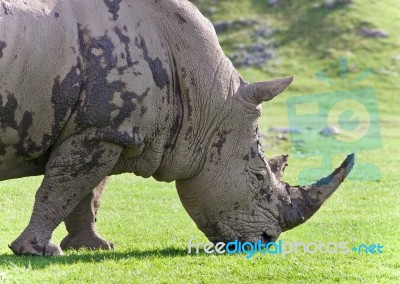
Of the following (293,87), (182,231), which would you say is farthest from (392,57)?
(182,231)

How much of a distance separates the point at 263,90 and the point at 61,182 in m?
2.28

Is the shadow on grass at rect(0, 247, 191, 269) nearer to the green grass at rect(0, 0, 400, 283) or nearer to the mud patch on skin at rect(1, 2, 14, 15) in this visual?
the green grass at rect(0, 0, 400, 283)

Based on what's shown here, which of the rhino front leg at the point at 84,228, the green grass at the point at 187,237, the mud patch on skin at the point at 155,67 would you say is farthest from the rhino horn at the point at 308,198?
the rhino front leg at the point at 84,228

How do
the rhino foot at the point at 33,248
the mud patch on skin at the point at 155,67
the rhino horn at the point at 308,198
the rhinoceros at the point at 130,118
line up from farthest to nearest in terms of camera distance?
the rhino horn at the point at 308,198
the mud patch on skin at the point at 155,67
the rhino foot at the point at 33,248
the rhinoceros at the point at 130,118

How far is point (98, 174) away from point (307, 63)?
4185 cm

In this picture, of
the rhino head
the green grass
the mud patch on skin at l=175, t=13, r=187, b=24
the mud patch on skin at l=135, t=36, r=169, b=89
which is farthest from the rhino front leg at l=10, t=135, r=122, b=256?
the mud patch on skin at l=175, t=13, r=187, b=24

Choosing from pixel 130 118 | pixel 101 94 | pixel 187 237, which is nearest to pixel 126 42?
pixel 101 94

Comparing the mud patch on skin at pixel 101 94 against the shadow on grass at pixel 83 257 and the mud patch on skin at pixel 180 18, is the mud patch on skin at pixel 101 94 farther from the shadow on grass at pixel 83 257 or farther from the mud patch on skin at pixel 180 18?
the shadow on grass at pixel 83 257

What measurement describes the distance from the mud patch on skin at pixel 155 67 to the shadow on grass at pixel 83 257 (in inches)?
67.4

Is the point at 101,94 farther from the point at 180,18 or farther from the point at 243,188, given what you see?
the point at 243,188

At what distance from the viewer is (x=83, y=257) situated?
9.48 metres

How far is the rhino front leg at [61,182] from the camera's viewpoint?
9.27 meters

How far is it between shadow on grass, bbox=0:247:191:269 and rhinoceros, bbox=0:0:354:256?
20 cm

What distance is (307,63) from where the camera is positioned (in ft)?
166
